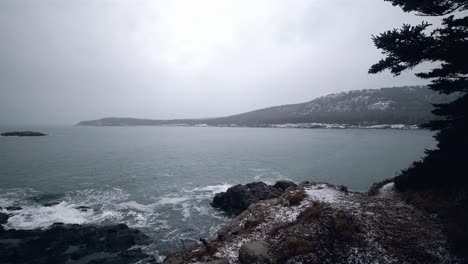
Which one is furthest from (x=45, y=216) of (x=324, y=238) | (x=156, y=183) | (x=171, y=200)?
(x=324, y=238)

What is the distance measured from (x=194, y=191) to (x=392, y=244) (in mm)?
35623

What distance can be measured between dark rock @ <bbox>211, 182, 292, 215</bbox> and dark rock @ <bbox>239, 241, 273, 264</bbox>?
22071 mm

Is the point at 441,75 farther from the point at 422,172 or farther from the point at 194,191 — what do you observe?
the point at 194,191

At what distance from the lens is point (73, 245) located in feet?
79.0

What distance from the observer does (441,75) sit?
13.7m

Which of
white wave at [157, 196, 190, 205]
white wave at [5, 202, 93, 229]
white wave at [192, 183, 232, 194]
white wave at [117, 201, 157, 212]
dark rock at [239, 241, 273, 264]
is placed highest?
dark rock at [239, 241, 273, 264]

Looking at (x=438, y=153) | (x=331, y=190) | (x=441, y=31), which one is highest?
(x=441, y=31)

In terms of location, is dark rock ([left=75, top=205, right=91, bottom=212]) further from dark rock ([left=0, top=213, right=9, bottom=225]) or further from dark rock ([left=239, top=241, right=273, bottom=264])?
dark rock ([left=239, top=241, right=273, bottom=264])

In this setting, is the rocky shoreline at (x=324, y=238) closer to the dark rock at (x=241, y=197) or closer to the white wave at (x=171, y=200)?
the dark rock at (x=241, y=197)

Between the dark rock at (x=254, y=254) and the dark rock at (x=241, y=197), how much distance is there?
72.4 ft

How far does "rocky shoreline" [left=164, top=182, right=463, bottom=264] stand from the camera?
9938 mm

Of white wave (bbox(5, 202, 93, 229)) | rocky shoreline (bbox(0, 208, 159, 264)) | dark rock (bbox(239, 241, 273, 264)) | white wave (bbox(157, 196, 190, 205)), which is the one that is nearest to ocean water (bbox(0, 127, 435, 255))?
white wave (bbox(157, 196, 190, 205))

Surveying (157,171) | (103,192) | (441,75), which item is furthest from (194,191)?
(441,75)

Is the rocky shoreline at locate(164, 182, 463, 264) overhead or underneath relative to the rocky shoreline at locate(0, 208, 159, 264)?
overhead
